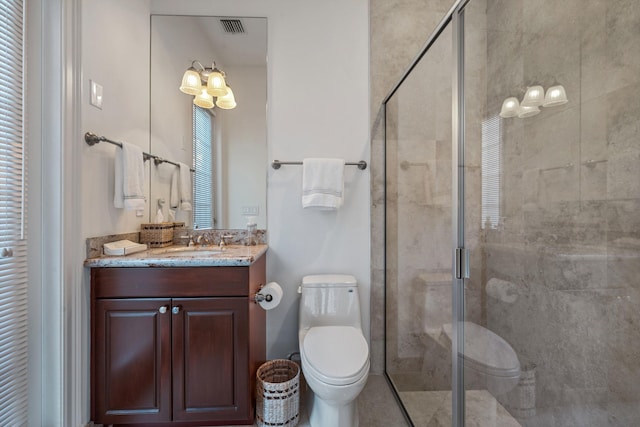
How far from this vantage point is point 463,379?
1.20m

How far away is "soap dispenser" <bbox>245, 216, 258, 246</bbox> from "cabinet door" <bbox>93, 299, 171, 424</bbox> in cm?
70

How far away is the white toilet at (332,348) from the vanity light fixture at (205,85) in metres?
1.36

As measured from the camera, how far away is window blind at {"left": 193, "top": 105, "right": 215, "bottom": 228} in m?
2.00

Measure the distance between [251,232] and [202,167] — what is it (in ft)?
1.89

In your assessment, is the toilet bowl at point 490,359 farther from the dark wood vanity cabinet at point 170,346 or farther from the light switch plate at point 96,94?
the light switch plate at point 96,94

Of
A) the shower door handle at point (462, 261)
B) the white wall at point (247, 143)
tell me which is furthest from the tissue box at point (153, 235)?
the shower door handle at point (462, 261)

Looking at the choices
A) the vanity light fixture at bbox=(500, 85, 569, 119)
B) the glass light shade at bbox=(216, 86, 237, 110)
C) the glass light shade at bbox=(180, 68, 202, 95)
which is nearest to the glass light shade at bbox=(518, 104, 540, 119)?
the vanity light fixture at bbox=(500, 85, 569, 119)

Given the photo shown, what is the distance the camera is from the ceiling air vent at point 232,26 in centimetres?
197

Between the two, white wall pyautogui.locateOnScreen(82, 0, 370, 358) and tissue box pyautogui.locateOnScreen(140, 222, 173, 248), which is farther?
white wall pyautogui.locateOnScreen(82, 0, 370, 358)

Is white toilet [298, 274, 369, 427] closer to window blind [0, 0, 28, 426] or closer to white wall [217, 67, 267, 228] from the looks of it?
white wall [217, 67, 267, 228]

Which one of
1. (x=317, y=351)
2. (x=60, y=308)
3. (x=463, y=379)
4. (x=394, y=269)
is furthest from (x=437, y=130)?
(x=60, y=308)

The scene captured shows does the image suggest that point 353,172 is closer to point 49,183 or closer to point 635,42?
point 635,42

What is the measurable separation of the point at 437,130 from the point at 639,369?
1.13m

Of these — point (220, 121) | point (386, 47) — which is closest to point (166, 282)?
point (220, 121)
